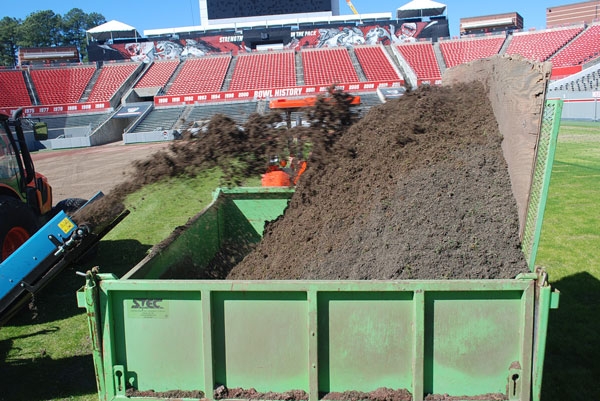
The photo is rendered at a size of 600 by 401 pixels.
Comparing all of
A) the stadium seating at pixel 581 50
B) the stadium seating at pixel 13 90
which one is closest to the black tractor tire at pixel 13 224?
the stadium seating at pixel 13 90

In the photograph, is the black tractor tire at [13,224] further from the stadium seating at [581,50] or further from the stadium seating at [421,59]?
the stadium seating at [581,50]

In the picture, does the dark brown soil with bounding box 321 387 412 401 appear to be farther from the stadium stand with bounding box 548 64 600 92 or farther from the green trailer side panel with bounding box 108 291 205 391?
the stadium stand with bounding box 548 64 600 92

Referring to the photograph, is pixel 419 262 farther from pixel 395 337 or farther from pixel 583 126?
pixel 583 126

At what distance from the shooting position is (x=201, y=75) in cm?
→ 4422

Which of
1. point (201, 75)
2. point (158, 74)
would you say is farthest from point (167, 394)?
point (158, 74)

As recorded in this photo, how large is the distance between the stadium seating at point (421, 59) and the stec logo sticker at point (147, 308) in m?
39.1

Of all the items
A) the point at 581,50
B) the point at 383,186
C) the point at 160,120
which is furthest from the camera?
the point at 581,50

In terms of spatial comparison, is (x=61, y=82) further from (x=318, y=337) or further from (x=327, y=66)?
(x=318, y=337)

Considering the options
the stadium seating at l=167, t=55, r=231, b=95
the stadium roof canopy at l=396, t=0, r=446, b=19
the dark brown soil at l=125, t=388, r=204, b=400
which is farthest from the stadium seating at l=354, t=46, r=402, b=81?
the dark brown soil at l=125, t=388, r=204, b=400

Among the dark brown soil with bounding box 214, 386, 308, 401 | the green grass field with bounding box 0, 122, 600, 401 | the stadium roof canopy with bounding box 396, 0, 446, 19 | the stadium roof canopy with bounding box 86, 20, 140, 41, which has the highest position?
the stadium roof canopy with bounding box 396, 0, 446, 19

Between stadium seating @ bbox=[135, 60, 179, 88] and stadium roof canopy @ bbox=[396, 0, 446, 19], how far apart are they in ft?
79.2

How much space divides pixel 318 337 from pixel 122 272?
515cm

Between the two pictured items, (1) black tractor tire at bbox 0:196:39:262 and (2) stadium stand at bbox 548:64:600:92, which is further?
(2) stadium stand at bbox 548:64:600:92

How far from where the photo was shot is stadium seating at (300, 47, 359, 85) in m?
41.0
